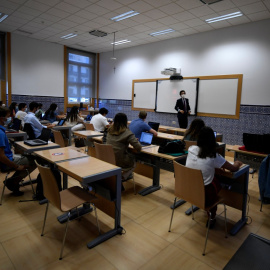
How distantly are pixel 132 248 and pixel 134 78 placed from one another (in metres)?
7.82

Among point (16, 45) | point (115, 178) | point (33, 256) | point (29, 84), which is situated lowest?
point (33, 256)

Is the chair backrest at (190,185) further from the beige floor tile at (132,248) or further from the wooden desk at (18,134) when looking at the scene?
the wooden desk at (18,134)

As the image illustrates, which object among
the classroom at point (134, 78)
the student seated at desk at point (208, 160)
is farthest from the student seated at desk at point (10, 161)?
the student seated at desk at point (208, 160)

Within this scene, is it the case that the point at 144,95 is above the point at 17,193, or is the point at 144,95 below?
above

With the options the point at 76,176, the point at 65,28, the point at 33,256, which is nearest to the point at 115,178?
the point at 76,176

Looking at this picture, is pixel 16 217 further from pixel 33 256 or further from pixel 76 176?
pixel 76 176

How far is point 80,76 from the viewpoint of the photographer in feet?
33.9

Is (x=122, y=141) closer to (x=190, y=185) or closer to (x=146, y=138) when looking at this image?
(x=146, y=138)

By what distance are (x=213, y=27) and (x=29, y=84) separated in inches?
266

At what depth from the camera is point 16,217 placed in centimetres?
270

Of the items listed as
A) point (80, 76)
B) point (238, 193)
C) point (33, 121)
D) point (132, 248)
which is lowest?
point (132, 248)

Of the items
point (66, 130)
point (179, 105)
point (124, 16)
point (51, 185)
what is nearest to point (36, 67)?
point (66, 130)

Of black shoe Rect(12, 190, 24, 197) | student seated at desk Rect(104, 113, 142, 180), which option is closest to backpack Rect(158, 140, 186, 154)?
student seated at desk Rect(104, 113, 142, 180)

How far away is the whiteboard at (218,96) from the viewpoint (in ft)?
21.5
